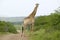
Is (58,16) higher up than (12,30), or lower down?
higher up

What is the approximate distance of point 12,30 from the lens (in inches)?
733

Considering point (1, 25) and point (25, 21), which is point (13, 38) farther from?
point (1, 25)

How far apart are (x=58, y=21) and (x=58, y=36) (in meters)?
2.52

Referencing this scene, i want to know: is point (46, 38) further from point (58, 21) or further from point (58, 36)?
point (58, 21)

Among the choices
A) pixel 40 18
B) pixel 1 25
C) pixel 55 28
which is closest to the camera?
pixel 55 28

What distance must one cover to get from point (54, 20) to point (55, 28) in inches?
27.2

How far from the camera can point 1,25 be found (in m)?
18.5

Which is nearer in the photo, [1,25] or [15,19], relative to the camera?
[1,25]

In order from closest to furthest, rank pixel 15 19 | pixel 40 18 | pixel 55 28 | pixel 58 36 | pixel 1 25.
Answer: pixel 58 36
pixel 55 28
pixel 1 25
pixel 40 18
pixel 15 19

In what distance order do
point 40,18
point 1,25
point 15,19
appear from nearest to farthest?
point 1,25 → point 40,18 → point 15,19

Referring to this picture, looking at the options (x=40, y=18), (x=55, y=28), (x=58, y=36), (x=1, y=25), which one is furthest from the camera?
(x=40, y=18)

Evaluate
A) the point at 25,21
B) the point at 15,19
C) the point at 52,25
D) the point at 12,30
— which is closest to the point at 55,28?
the point at 52,25

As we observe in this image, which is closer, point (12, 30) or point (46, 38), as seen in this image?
point (46, 38)

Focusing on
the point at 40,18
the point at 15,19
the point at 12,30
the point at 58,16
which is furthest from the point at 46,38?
the point at 15,19
